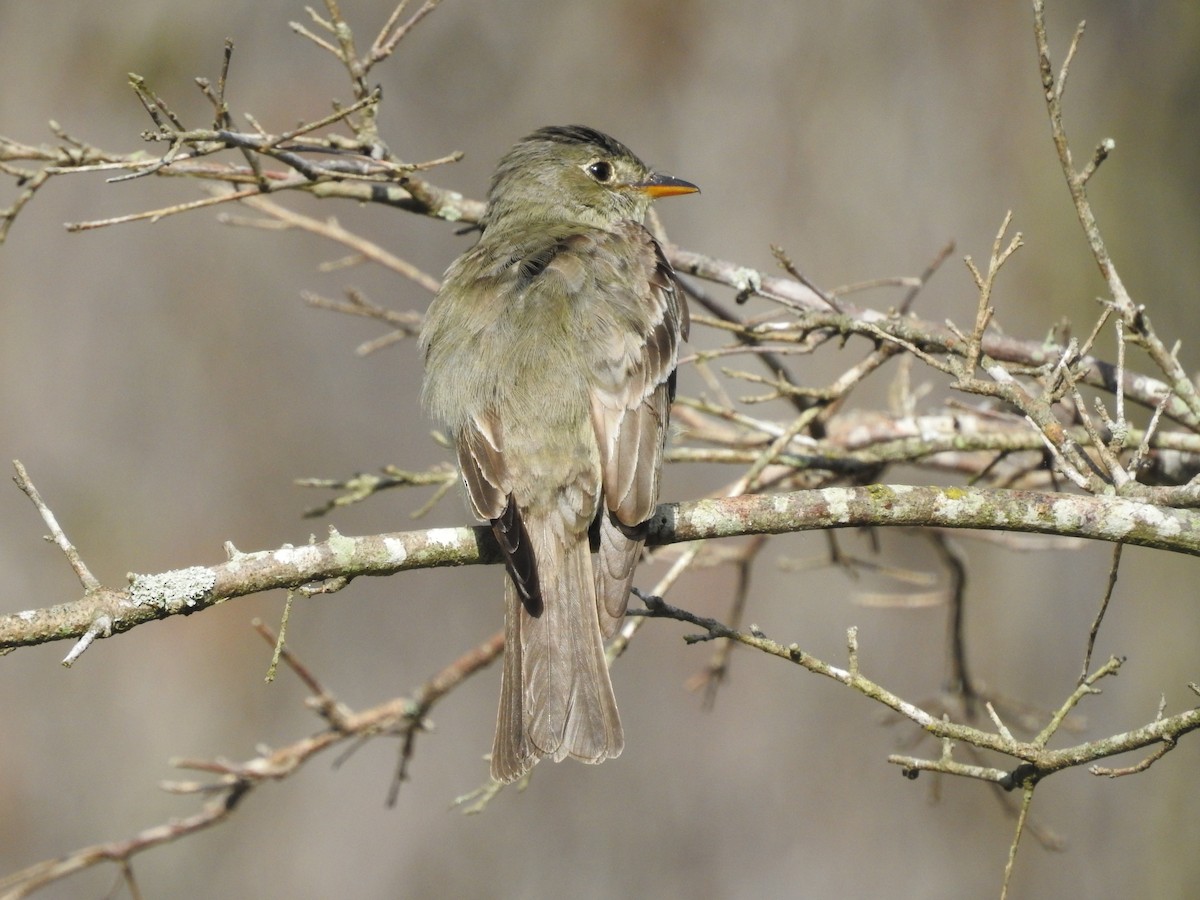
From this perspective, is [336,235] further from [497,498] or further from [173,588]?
[173,588]

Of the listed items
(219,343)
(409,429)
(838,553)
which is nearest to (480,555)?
(838,553)

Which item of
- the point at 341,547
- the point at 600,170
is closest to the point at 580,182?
the point at 600,170

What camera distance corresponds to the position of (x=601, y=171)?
4953 mm

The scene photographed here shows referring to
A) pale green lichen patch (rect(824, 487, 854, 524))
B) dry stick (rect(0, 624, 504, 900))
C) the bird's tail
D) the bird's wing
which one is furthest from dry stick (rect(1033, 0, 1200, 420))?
dry stick (rect(0, 624, 504, 900))

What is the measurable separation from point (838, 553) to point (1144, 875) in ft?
10.8

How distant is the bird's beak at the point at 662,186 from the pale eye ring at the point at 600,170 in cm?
13

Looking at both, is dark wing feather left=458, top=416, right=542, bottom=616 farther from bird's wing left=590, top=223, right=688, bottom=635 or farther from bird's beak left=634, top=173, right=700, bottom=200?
bird's beak left=634, top=173, right=700, bottom=200

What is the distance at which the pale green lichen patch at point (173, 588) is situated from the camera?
107 inches

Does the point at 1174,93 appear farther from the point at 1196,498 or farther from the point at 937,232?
the point at 1196,498

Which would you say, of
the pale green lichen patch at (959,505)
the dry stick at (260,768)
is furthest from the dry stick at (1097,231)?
the dry stick at (260,768)

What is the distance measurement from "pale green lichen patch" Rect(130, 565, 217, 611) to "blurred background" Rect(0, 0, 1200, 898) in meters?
3.33

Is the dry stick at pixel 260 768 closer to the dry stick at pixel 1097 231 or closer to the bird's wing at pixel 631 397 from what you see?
the bird's wing at pixel 631 397

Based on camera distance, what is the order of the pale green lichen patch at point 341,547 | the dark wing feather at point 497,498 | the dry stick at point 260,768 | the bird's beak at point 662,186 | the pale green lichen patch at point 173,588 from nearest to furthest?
the pale green lichen patch at point 173,588, the pale green lichen patch at point 341,547, the dark wing feather at point 497,498, the dry stick at point 260,768, the bird's beak at point 662,186

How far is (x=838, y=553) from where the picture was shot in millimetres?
4500
